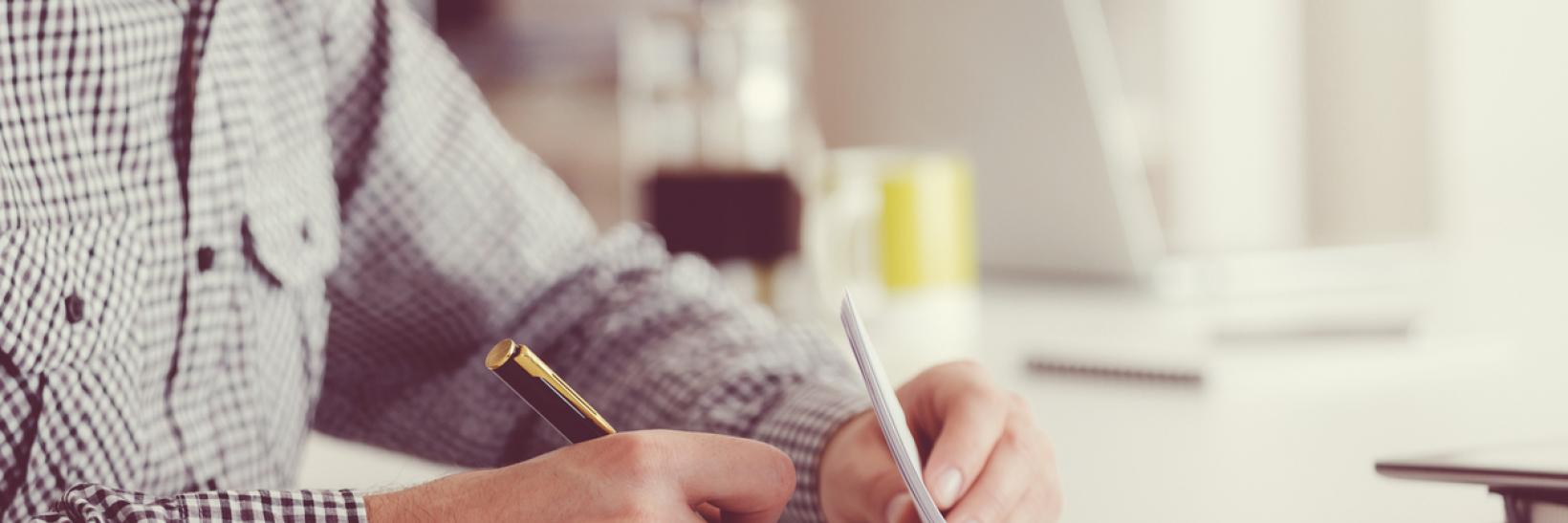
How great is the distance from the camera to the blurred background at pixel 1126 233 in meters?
0.80

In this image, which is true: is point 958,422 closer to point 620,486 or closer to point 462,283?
point 620,486

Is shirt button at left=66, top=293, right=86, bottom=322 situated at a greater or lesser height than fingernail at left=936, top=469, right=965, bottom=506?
greater

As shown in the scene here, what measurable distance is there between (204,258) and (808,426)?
0.30 metres

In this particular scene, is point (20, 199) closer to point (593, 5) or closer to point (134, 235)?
point (134, 235)

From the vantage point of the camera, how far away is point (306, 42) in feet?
2.64

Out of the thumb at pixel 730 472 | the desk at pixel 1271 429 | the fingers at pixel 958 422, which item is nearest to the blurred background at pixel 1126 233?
the desk at pixel 1271 429

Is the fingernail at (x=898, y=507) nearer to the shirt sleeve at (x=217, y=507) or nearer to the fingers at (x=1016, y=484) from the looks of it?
the fingers at (x=1016, y=484)

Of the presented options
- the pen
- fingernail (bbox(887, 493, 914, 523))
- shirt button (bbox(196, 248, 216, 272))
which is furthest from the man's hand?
shirt button (bbox(196, 248, 216, 272))

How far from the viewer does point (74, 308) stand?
630 mm

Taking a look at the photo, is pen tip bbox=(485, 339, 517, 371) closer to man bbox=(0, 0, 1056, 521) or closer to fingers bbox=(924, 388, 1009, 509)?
man bbox=(0, 0, 1056, 521)

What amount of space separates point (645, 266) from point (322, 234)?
188 mm

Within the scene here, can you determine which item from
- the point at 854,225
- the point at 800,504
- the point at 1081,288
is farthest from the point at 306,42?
the point at 1081,288

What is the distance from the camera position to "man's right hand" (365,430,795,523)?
470 millimetres

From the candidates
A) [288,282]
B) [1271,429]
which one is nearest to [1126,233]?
[1271,429]
